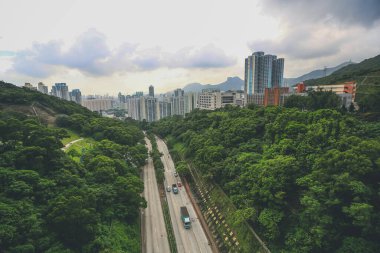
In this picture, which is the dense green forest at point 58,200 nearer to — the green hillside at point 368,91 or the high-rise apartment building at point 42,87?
the green hillside at point 368,91

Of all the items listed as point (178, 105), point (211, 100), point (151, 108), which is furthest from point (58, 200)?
point (151, 108)

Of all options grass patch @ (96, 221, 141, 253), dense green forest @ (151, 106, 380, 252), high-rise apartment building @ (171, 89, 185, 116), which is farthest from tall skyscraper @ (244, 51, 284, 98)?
grass patch @ (96, 221, 141, 253)

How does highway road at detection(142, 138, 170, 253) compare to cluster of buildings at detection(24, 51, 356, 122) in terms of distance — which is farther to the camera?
cluster of buildings at detection(24, 51, 356, 122)

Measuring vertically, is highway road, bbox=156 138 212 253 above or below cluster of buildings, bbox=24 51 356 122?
below

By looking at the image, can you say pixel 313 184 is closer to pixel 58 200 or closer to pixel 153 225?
pixel 153 225

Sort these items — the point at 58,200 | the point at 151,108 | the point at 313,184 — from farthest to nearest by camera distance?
1. the point at 151,108
2. the point at 313,184
3. the point at 58,200

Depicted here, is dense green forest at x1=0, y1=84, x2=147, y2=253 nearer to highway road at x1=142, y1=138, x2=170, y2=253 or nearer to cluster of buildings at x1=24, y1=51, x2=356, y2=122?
highway road at x1=142, y1=138, x2=170, y2=253

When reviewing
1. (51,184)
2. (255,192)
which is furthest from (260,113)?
(51,184)

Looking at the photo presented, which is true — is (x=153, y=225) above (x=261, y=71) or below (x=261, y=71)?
below
